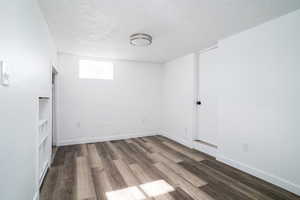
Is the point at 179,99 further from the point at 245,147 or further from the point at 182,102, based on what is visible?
the point at 245,147

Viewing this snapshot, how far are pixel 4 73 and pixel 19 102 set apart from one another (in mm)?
361

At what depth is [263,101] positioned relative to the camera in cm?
221

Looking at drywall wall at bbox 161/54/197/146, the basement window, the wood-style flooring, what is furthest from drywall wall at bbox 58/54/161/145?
the wood-style flooring

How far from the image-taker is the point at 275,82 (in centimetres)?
208

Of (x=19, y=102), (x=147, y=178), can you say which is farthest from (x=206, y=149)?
(x=19, y=102)

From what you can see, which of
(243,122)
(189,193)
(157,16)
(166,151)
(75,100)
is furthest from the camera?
(75,100)

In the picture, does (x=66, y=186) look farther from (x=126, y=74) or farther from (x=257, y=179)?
(x=126, y=74)

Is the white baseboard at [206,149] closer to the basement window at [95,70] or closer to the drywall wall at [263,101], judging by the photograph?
the drywall wall at [263,101]

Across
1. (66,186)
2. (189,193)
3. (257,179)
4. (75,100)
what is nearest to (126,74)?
(75,100)

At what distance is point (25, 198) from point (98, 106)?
9.56ft

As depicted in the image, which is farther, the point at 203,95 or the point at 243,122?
the point at 203,95

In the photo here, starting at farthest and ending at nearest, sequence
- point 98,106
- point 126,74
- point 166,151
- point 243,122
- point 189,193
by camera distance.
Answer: point 126,74 → point 98,106 → point 166,151 → point 243,122 → point 189,193

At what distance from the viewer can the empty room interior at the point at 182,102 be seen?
134 centimetres

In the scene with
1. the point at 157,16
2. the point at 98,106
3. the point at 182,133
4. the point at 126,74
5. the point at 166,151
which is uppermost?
the point at 157,16
